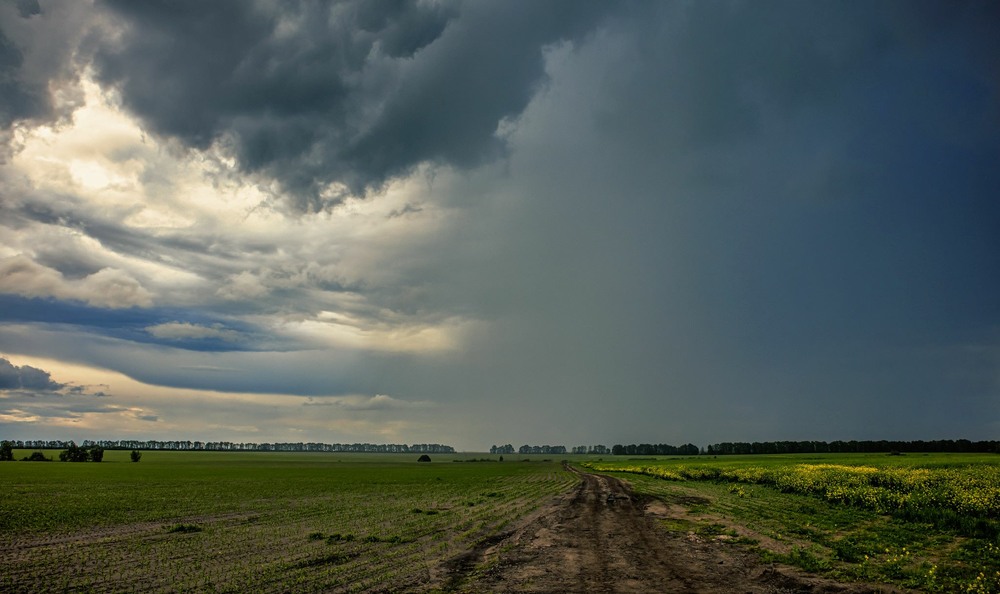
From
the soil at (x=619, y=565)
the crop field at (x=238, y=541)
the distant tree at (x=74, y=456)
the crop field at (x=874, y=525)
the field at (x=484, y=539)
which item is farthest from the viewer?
the distant tree at (x=74, y=456)

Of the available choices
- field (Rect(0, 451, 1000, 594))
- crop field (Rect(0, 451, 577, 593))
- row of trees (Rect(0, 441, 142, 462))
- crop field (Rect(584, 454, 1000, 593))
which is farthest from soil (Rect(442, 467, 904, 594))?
row of trees (Rect(0, 441, 142, 462))

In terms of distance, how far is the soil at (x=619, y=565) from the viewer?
52.4ft

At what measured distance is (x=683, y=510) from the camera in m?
35.4

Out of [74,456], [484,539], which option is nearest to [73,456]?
[74,456]

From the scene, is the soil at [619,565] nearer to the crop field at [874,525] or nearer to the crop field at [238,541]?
the crop field at [874,525]

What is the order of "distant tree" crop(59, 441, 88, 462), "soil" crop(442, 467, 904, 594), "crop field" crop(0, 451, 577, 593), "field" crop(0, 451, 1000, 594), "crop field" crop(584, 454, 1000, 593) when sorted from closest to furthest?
"soil" crop(442, 467, 904, 594) < "crop field" crop(584, 454, 1000, 593) < "field" crop(0, 451, 1000, 594) < "crop field" crop(0, 451, 577, 593) < "distant tree" crop(59, 441, 88, 462)

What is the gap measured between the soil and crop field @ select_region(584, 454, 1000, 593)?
1.60 meters

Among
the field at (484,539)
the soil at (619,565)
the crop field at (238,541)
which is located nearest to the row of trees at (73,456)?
the crop field at (238,541)

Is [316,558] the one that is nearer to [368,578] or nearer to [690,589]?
[368,578]

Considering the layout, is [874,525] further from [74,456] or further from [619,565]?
[74,456]

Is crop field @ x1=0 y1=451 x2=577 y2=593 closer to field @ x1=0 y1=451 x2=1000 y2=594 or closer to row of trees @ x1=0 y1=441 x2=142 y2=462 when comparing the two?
field @ x1=0 y1=451 x2=1000 y2=594

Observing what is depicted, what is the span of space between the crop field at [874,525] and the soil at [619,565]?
1595 mm

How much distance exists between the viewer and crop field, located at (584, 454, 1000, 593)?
17031 millimetres

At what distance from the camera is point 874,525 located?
26188 millimetres
